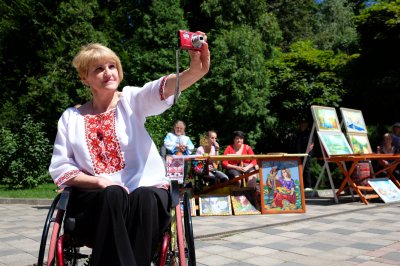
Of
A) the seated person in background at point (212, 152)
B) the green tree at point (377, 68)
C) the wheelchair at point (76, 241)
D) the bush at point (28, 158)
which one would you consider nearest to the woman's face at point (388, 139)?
the seated person in background at point (212, 152)

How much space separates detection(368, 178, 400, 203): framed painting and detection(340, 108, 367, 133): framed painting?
1.02 meters

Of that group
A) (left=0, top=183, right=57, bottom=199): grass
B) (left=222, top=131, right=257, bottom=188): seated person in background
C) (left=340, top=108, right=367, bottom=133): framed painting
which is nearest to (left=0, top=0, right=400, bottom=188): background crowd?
(left=0, top=183, right=57, bottom=199): grass

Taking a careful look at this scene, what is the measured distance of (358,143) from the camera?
7.51 metres

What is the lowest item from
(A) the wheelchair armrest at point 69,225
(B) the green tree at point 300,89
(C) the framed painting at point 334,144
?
(A) the wheelchair armrest at point 69,225

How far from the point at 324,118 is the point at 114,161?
556 centimetres

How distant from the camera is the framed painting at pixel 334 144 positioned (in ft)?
21.6

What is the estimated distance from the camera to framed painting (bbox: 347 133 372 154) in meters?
7.36

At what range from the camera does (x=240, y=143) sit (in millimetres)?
6688

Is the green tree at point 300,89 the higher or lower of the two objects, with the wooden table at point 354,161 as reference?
higher

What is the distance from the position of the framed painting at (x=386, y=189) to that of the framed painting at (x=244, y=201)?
2.14 m

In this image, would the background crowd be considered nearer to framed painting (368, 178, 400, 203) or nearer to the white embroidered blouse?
framed painting (368, 178, 400, 203)

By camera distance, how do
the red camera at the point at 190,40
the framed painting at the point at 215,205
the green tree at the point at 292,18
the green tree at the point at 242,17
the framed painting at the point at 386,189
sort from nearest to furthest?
the red camera at the point at 190,40
the framed painting at the point at 215,205
the framed painting at the point at 386,189
the green tree at the point at 242,17
the green tree at the point at 292,18

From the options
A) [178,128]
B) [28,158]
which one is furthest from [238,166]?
[28,158]

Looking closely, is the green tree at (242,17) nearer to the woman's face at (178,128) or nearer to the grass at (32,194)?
the grass at (32,194)
